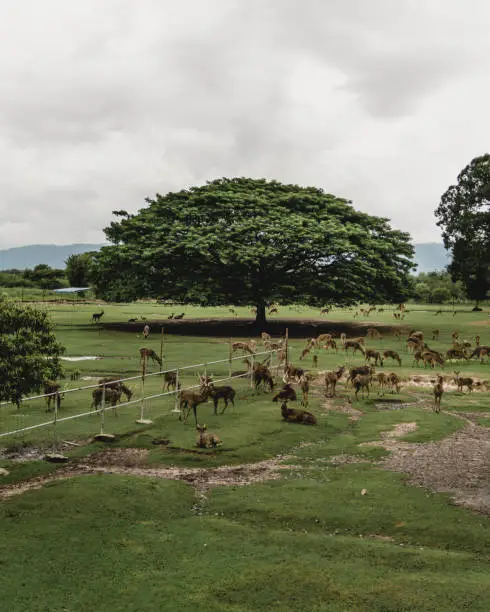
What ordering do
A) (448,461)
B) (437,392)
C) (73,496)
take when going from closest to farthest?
(73,496) → (448,461) → (437,392)

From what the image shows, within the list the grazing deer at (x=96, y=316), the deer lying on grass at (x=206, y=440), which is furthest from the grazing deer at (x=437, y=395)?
the grazing deer at (x=96, y=316)

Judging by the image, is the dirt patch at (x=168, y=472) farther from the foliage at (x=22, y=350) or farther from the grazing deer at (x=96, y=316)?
the grazing deer at (x=96, y=316)

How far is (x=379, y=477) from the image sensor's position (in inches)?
586

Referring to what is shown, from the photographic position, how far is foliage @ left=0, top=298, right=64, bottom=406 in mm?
16422

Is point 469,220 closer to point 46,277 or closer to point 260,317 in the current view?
point 260,317

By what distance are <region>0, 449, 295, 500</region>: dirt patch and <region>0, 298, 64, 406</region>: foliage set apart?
8.96 ft

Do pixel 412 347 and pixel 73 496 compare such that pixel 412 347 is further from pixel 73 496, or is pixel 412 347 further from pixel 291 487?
pixel 73 496

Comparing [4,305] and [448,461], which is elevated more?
[4,305]

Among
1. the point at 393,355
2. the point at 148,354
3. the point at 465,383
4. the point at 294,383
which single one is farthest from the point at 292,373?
the point at 393,355

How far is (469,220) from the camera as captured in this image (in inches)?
2399

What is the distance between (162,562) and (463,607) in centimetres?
477

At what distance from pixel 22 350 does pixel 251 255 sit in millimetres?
34133

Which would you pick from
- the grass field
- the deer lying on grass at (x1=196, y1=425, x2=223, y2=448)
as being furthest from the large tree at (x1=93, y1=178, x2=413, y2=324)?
the deer lying on grass at (x1=196, y1=425, x2=223, y2=448)

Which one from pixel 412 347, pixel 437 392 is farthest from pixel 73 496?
pixel 412 347
